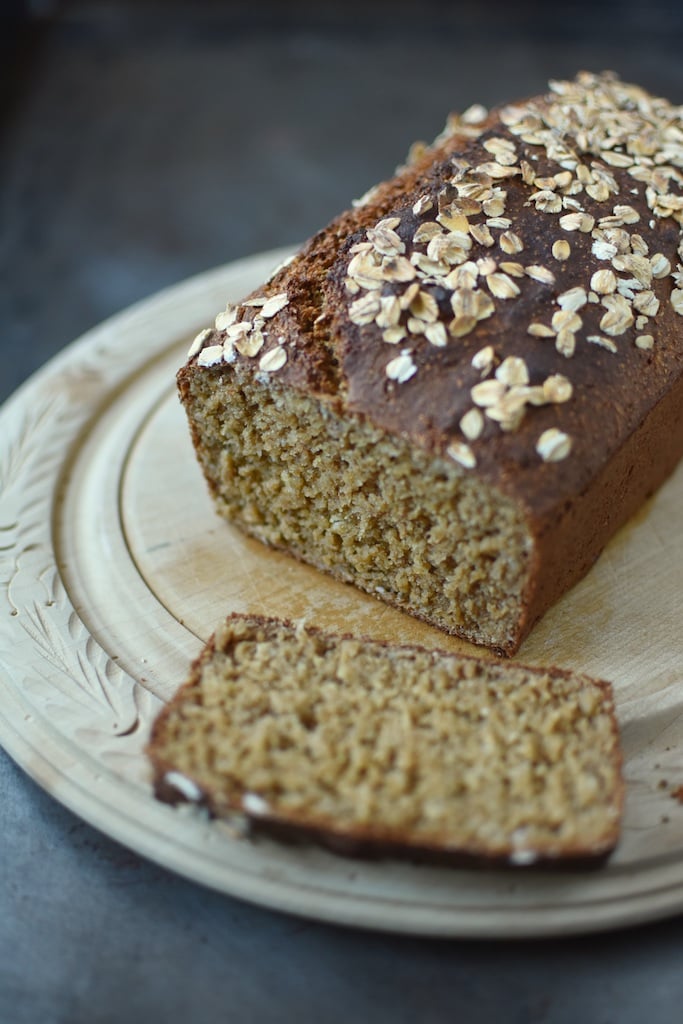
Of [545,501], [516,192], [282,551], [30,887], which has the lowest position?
[30,887]

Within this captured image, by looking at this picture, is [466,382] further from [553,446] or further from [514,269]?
[514,269]

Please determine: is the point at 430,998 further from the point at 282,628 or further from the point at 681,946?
the point at 282,628

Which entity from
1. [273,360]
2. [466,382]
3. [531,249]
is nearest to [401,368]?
[466,382]

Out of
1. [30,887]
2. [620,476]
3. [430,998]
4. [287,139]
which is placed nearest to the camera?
[430,998]

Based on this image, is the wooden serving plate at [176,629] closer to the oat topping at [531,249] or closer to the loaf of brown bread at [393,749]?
the loaf of brown bread at [393,749]

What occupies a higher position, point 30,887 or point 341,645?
point 341,645

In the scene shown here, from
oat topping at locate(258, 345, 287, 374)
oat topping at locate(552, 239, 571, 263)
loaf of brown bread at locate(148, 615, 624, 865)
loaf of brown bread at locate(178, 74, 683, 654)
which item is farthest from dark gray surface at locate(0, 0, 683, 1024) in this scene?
oat topping at locate(552, 239, 571, 263)

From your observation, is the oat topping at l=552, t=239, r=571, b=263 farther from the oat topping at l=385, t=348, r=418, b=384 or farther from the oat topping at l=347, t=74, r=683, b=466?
the oat topping at l=385, t=348, r=418, b=384

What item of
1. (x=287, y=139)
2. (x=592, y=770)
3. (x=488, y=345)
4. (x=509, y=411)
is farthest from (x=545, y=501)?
(x=287, y=139)
